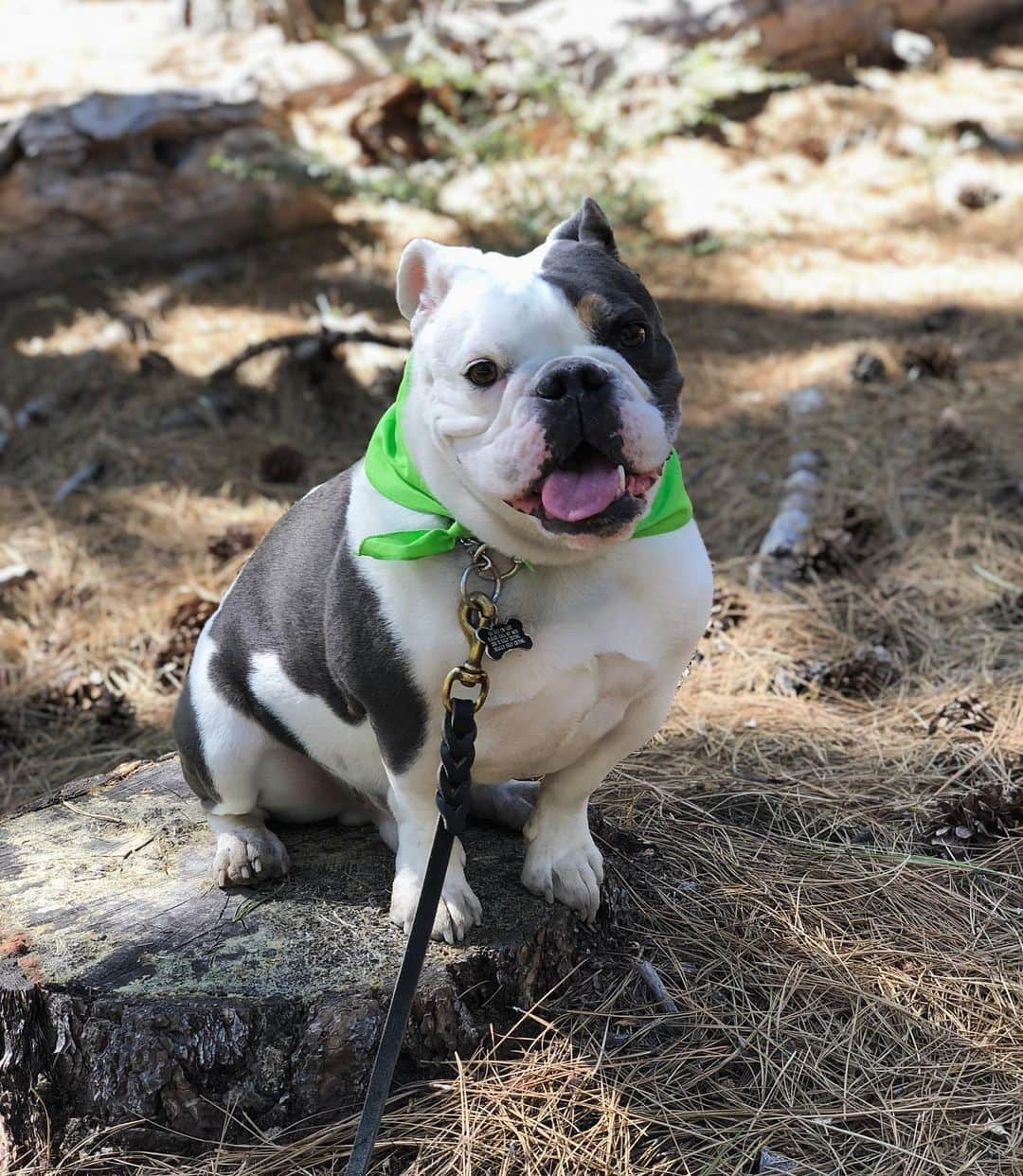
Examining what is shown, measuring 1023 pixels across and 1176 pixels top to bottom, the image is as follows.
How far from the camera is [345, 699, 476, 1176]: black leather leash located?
6.49 ft

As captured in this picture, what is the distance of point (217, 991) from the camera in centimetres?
221

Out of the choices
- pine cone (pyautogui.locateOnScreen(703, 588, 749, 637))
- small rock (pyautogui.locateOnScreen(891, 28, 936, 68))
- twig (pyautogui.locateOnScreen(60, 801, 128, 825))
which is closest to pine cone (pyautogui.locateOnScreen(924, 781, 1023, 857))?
pine cone (pyautogui.locateOnScreen(703, 588, 749, 637))

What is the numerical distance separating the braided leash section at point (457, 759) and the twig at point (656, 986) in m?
0.68

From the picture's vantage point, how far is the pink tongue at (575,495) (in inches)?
76.0

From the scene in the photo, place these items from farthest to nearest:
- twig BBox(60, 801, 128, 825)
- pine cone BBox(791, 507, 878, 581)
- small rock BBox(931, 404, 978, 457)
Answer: small rock BBox(931, 404, 978, 457), pine cone BBox(791, 507, 878, 581), twig BBox(60, 801, 128, 825)

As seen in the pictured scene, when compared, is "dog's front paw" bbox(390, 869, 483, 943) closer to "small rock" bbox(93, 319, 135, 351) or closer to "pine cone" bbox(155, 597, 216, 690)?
"pine cone" bbox(155, 597, 216, 690)

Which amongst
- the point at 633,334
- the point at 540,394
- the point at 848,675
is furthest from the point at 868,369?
the point at 540,394

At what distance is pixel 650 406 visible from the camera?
1993 millimetres

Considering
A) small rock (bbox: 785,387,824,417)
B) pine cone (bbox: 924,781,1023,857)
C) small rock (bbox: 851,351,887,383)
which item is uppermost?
pine cone (bbox: 924,781,1023,857)

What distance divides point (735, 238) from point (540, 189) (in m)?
1.23

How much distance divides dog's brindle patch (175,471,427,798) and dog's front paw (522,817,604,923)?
409 mm

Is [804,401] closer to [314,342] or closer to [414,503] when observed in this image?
[314,342]


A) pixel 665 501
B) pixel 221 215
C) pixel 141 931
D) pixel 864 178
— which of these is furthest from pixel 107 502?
pixel 864 178

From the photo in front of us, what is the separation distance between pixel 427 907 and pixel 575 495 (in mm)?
738
